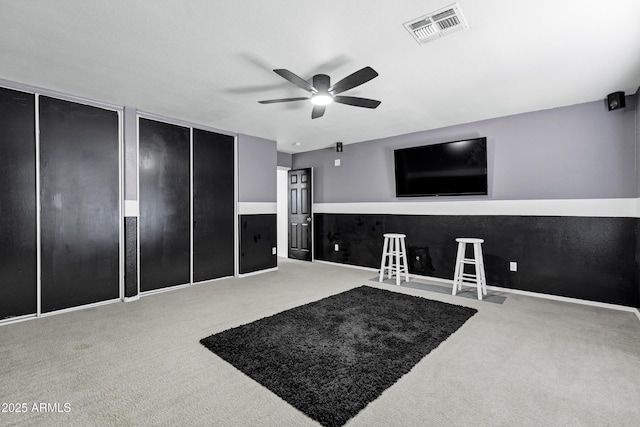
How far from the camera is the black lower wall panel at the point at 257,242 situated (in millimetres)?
5266

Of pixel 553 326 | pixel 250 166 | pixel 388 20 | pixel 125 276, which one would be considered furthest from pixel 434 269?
pixel 125 276

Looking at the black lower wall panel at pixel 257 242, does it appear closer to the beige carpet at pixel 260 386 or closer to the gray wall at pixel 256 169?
the gray wall at pixel 256 169

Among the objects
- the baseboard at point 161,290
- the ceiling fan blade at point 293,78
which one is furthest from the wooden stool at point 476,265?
the baseboard at point 161,290

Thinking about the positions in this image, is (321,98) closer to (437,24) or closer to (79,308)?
(437,24)

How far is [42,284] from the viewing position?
3.27 meters

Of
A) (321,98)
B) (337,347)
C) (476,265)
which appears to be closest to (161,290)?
(337,347)

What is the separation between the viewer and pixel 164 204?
4293 mm

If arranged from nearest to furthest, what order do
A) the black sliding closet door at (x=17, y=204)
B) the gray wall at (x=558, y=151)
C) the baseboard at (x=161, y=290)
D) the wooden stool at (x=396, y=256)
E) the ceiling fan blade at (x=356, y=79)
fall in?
the ceiling fan blade at (x=356, y=79), the black sliding closet door at (x=17, y=204), the gray wall at (x=558, y=151), the baseboard at (x=161, y=290), the wooden stool at (x=396, y=256)

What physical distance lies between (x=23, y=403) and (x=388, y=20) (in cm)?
329

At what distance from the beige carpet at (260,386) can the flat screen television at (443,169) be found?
1880 millimetres

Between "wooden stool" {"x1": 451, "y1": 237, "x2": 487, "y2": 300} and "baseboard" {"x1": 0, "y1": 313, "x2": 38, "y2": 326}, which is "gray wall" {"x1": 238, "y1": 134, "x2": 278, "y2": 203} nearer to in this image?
"baseboard" {"x1": 0, "y1": 313, "x2": 38, "y2": 326}

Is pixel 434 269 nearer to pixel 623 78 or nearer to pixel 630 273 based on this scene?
pixel 630 273

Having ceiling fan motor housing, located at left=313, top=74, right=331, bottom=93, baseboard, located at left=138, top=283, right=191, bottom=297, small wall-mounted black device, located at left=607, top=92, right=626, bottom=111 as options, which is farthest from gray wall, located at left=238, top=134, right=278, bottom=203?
small wall-mounted black device, located at left=607, top=92, right=626, bottom=111

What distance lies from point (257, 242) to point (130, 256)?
205 cm
